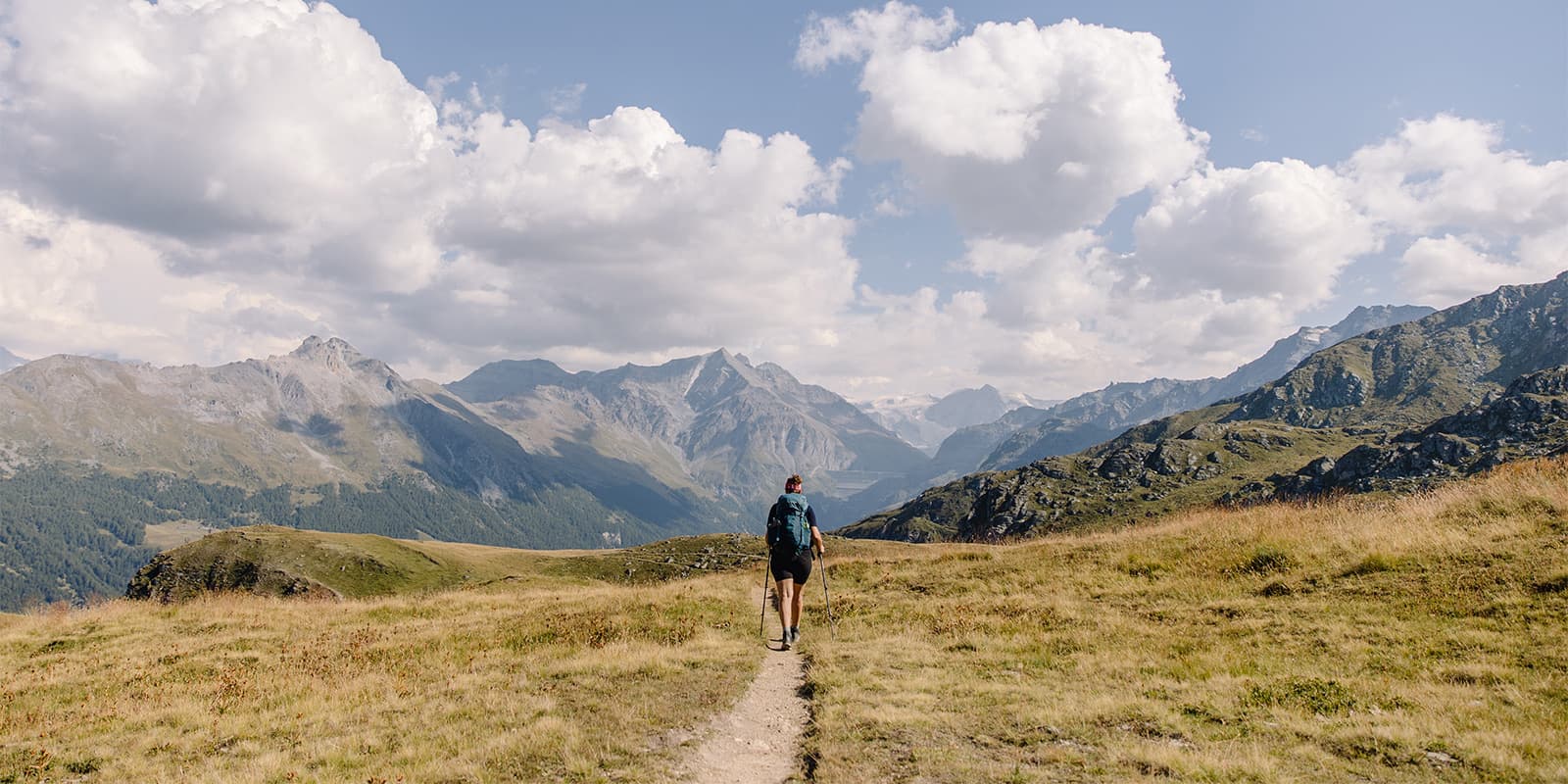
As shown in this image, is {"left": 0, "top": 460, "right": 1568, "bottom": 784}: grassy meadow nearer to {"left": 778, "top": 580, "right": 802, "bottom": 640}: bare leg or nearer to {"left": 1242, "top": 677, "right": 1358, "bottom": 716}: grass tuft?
{"left": 1242, "top": 677, "right": 1358, "bottom": 716}: grass tuft

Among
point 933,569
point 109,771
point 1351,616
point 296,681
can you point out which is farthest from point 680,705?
point 933,569

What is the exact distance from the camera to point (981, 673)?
15289 mm

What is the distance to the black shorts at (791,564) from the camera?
60.8 feet

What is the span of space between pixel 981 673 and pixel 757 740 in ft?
19.2

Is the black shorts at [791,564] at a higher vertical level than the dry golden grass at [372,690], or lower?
higher

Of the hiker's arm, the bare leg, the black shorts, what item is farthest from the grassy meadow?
the hiker's arm

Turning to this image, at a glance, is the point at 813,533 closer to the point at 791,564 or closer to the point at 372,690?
the point at 791,564

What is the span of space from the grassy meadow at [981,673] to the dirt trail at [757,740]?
0.39 metres

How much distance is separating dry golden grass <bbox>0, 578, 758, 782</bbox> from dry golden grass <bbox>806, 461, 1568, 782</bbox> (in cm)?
340

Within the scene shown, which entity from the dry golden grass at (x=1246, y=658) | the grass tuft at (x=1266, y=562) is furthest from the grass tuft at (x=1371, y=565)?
the grass tuft at (x=1266, y=562)

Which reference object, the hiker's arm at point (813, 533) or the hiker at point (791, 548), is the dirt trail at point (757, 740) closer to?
the hiker at point (791, 548)

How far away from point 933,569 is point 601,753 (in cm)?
2067

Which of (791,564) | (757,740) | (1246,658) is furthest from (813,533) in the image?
(1246,658)

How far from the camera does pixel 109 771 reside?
1125 cm
